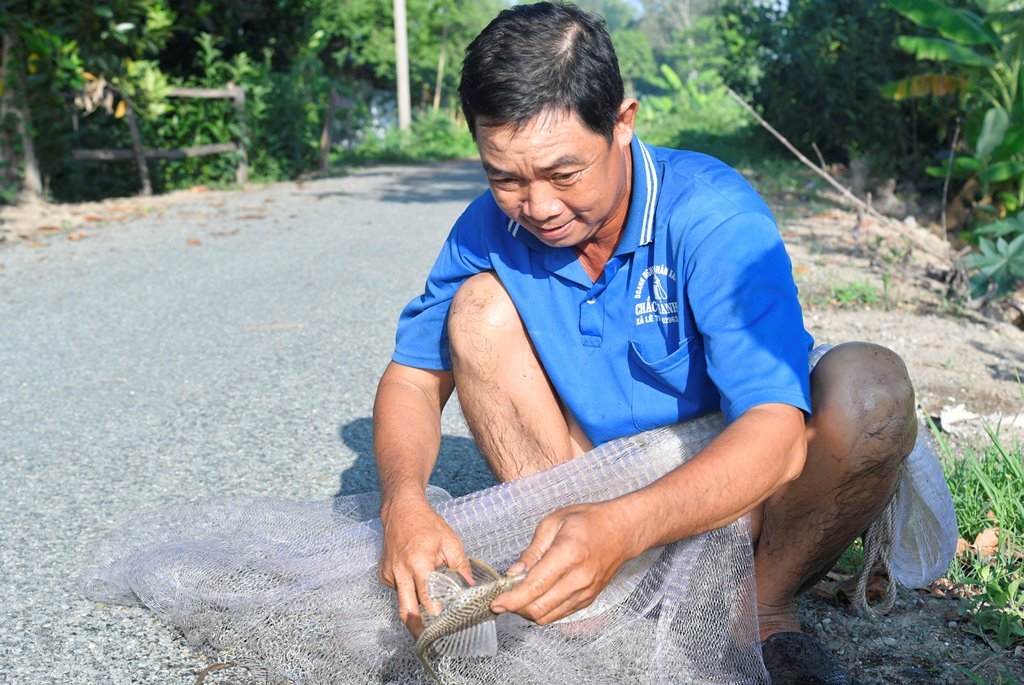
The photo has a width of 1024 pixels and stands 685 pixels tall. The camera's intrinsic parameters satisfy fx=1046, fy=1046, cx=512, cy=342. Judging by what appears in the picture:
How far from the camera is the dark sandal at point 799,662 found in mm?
1904

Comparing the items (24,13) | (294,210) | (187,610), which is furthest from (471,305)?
(24,13)

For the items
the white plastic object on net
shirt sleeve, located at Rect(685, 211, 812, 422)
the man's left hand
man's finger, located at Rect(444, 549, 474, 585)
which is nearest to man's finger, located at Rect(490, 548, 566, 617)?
the man's left hand

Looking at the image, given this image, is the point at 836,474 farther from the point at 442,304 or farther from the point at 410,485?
the point at 442,304

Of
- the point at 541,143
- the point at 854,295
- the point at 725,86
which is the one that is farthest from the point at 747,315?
the point at 725,86

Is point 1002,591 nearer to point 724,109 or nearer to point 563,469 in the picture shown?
point 563,469

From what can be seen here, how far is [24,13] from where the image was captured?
31.7ft

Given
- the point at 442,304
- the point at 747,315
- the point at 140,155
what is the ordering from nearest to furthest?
the point at 747,315 → the point at 442,304 → the point at 140,155

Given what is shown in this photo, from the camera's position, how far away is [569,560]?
5.10ft

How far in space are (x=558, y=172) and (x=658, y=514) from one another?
26.2 inches

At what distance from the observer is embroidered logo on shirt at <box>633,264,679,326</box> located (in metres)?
2.07

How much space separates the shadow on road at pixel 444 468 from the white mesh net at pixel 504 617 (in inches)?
33.3

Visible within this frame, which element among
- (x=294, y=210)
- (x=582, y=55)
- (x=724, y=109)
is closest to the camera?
(x=582, y=55)

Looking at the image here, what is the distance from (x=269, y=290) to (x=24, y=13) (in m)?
5.27

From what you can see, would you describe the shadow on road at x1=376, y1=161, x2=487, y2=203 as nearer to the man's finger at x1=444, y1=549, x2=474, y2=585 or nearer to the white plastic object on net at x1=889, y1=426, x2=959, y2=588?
the white plastic object on net at x1=889, y1=426, x2=959, y2=588
